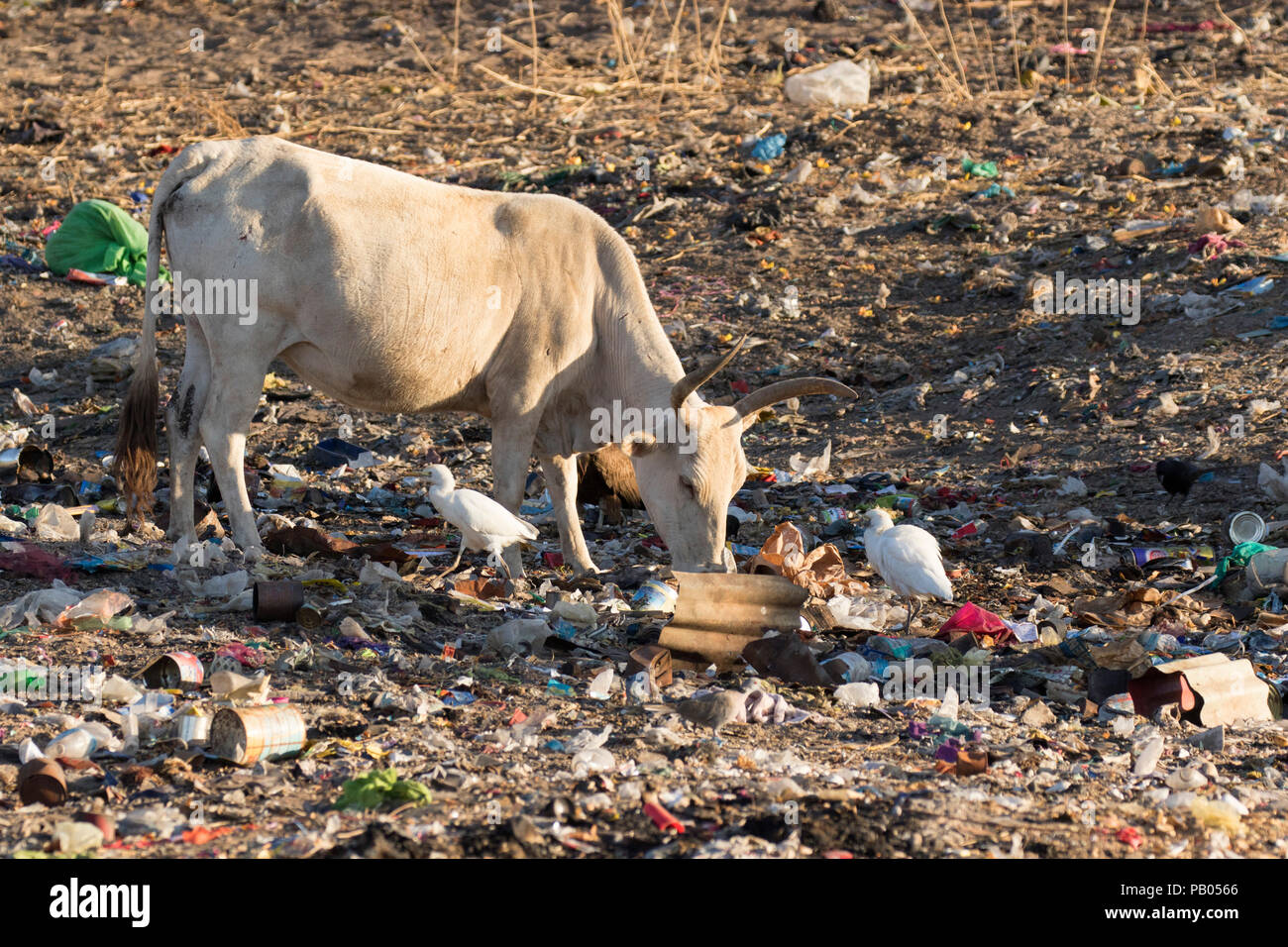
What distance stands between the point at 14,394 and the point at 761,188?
19.4 feet

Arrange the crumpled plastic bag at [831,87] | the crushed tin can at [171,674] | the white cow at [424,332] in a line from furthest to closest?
the crumpled plastic bag at [831,87] < the white cow at [424,332] < the crushed tin can at [171,674]

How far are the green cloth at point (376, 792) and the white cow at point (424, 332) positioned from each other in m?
2.56

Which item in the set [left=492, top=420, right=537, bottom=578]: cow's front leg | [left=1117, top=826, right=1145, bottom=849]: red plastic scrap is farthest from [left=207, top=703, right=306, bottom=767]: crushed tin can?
[left=492, top=420, right=537, bottom=578]: cow's front leg

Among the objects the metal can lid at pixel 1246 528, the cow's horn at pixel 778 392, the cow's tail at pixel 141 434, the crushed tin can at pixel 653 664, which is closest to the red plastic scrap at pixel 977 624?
the cow's horn at pixel 778 392

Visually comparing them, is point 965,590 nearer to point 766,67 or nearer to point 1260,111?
point 1260,111

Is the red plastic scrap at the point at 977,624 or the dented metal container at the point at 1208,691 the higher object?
the red plastic scrap at the point at 977,624

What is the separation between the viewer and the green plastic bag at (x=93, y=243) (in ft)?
34.8

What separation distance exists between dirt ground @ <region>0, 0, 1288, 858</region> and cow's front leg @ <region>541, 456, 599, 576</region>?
4.9 inches

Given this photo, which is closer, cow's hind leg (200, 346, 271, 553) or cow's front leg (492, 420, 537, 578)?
cow's hind leg (200, 346, 271, 553)

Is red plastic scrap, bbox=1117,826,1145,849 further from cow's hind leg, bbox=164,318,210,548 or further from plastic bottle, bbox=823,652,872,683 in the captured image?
cow's hind leg, bbox=164,318,210,548

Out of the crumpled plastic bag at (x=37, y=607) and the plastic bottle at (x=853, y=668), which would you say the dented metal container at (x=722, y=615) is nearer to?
the plastic bottle at (x=853, y=668)

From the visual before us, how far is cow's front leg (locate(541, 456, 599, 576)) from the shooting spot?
6.80 metres
